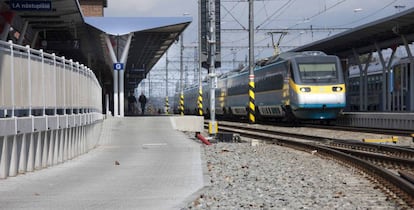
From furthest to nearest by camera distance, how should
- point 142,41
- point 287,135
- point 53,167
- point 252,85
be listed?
point 142,41 < point 252,85 < point 287,135 < point 53,167

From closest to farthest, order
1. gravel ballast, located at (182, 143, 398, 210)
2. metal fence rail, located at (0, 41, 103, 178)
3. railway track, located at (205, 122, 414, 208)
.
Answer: gravel ballast, located at (182, 143, 398, 210), railway track, located at (205, 122, 414, 208), metal fence rail, located at (0, 41, 103, 178)

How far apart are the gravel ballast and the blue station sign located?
9.93 m

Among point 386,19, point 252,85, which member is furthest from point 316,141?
point 252,85

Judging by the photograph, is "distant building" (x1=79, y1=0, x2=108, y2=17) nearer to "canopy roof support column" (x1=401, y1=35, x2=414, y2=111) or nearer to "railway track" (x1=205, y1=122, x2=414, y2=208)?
"canopy roof support column" (x1=401, y1=35, x2=414, y2=111)

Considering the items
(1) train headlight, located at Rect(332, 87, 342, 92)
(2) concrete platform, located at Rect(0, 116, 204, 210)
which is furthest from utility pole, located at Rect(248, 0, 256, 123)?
(2) concrete platform, located at Rect(0, 116, 204, 210)

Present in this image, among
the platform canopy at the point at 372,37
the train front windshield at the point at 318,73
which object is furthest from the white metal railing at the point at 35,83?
the platform canopy at the point at 372,37

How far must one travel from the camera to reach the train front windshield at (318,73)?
30797 mm

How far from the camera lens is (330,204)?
834 centimetres

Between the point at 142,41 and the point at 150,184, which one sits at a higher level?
the point at 142,41

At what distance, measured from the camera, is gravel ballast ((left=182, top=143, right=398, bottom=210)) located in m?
8.41

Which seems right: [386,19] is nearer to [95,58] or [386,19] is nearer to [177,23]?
[177,23]

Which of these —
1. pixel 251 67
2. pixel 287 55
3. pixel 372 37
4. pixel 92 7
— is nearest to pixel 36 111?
pixel 287 55

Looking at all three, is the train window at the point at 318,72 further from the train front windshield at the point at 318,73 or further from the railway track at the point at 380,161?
the railway track at the point at 380,161

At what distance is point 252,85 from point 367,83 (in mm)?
9321
